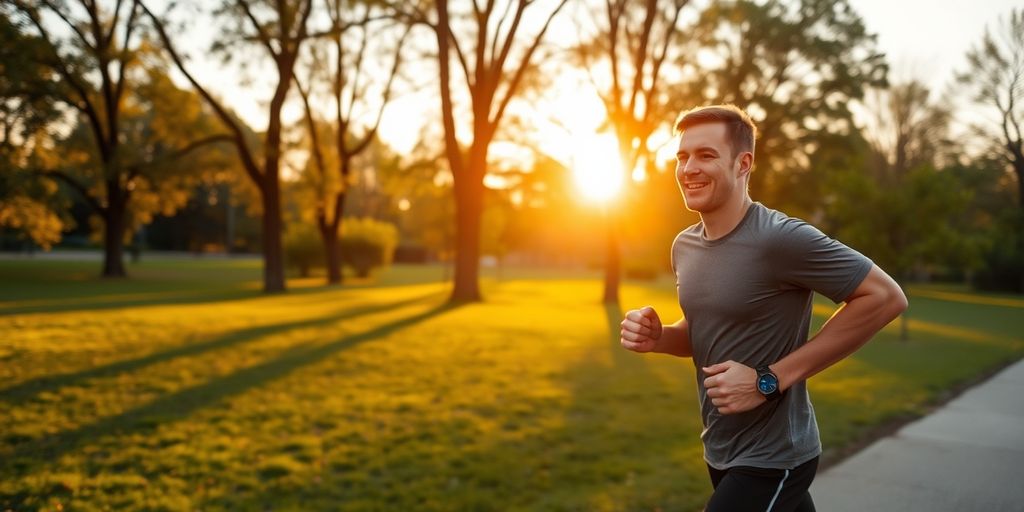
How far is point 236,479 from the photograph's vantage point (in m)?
5.50

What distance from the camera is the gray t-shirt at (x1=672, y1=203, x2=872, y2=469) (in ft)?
7.18

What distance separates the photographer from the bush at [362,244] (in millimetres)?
46125

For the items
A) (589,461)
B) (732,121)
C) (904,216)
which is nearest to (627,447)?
(589,461)

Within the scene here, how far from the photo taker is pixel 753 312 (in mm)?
2332

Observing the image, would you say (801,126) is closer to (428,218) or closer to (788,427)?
(428,218)

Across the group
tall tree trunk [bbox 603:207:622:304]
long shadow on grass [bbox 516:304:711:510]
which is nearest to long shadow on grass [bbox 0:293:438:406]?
long shadow on grass [bbox 516:304:711:510]

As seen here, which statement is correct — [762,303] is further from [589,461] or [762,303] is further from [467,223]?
[467,223]

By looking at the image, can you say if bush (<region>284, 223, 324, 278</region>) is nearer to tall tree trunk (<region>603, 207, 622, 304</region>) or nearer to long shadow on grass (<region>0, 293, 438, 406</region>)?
tall tree trunk (<region>603, 207, 622, 304</region>)

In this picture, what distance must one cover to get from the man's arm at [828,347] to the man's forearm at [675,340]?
454mm

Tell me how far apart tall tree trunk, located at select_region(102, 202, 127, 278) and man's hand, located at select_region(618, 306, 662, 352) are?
3410 centimetres

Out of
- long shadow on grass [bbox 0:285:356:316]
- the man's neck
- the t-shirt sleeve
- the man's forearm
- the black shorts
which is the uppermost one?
the man's neck

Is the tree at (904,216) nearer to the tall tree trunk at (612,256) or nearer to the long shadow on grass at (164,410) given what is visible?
the tall tree trunk at (612,256)

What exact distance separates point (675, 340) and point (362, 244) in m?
45.0

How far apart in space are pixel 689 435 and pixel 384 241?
138 feet
